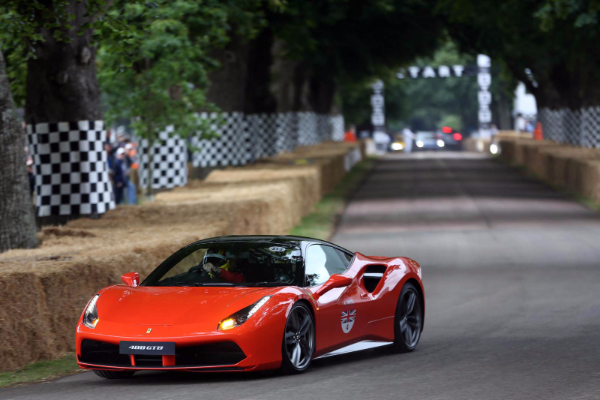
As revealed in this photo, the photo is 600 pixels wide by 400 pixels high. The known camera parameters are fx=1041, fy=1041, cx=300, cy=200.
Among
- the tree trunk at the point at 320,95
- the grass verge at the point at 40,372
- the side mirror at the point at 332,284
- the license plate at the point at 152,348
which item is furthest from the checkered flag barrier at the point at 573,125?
the license plate at the point at 152,348

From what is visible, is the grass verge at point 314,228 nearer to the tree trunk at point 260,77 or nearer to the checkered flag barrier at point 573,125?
the tree trunk at point 260,77

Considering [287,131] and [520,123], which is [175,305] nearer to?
[287,131]

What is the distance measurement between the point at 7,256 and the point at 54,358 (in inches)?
61.5

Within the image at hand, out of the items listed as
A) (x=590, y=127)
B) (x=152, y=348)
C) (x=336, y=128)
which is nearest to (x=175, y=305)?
(x=152, y=348)

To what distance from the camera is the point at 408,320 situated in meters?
9.70

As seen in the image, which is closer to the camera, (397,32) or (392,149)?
(397,32)

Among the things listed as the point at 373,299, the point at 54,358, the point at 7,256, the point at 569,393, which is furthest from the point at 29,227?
the point at 569,393

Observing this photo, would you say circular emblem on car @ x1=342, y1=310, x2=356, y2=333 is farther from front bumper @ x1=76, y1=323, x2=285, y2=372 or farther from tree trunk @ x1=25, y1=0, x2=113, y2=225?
tree trunk @ x1=25, y1=0, x2=113, y2=225

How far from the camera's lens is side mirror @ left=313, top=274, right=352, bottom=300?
830 centimetres

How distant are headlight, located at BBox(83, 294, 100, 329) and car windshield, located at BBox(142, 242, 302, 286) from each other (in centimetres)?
69

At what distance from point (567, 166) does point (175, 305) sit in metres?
26.1

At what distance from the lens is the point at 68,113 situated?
15648mm

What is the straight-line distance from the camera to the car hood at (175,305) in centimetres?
752

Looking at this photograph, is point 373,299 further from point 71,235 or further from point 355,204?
point 355,204
